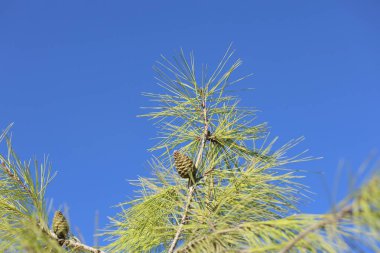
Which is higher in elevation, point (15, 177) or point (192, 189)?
point (15, 177)

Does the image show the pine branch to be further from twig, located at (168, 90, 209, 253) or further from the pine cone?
twig, located at (168, 90, 209, 253)

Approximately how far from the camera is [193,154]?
5.41 ft

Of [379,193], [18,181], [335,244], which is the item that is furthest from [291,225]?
[18,181]

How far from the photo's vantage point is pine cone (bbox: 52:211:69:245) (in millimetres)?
1188

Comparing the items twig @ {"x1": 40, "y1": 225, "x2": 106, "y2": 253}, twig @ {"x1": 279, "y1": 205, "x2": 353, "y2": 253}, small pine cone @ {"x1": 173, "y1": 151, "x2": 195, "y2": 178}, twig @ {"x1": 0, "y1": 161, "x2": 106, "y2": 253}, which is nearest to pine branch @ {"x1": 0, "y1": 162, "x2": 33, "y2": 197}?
twig @ {"x1": 0, "y1": 161, "x2": 106, "y2": 253}

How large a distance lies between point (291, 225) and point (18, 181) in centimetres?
84

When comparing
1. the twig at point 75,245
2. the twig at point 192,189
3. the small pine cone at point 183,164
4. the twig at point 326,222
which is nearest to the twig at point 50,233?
the twig at point 75,245

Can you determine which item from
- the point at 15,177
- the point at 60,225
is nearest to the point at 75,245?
the point at 60,225

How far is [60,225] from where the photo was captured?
3.90ft

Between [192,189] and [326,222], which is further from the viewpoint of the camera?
[192,189]

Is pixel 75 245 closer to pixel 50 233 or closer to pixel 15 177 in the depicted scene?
pixel 50 233

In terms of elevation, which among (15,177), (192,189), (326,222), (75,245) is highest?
(15,177)

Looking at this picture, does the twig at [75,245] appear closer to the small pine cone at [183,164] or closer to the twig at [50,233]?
the twig at [50,233]

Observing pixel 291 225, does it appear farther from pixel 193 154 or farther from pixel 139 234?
pixel 193 154
